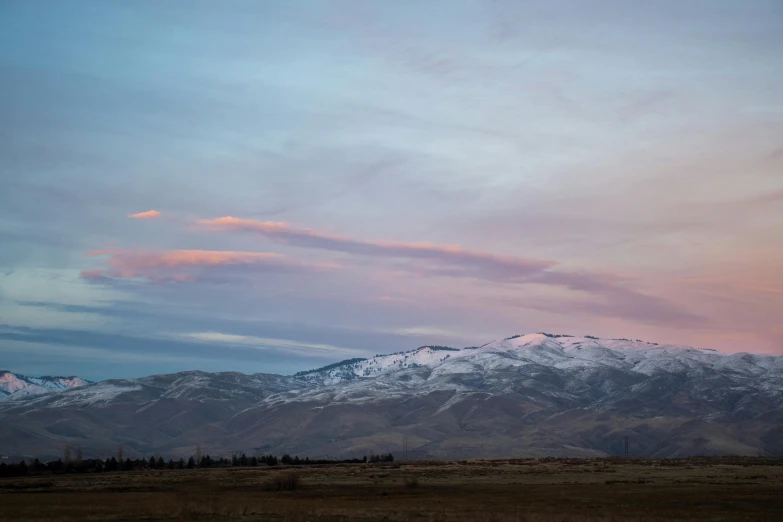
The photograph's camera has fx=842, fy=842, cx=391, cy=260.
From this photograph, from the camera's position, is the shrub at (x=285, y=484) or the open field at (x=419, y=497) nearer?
the open field at (x=419, y=497)

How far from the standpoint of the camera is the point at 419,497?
67.4m

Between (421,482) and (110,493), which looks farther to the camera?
(421,482)

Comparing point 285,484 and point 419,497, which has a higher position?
point 419,497

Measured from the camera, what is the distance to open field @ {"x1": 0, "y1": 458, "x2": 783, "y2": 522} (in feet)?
172

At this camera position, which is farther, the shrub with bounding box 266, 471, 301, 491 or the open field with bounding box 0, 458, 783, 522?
the shrub with bounding box 266, 471, 301, 491

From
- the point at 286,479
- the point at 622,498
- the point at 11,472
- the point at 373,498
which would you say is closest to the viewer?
the point at 622,498

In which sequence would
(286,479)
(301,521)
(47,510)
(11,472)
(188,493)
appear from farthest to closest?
1. (11,472)
2. (286,479)
3. (188,493)
4. (47,510)
5. (301,521)

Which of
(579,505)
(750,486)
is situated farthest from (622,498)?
(750,486)

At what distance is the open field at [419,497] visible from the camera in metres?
52.3

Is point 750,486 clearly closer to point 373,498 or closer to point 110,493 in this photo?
point 373,498

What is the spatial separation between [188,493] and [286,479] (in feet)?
32.8

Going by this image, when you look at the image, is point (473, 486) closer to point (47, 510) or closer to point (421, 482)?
point (421, 482)

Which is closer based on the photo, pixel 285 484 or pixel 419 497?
pixel 419 497

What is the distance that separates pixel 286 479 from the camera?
80.9 metres
